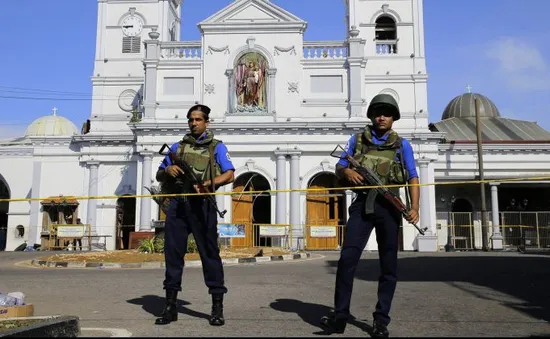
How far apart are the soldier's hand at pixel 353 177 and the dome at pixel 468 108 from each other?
38097mm

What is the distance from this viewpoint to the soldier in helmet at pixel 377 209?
176 inches

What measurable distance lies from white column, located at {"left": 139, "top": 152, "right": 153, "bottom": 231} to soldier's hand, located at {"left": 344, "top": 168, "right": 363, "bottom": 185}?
22.8 metres

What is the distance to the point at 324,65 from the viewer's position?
91.8 feet

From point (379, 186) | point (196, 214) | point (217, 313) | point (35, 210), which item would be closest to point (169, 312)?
point (217, 313)

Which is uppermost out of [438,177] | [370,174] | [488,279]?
[438,177]

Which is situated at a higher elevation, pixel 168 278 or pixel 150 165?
pixel 150 165

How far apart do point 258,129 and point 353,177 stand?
22.3m

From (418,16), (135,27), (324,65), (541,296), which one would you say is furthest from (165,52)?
(541,296)

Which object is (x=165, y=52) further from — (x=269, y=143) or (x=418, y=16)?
(x=418, y=16)

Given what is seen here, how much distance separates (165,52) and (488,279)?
23.5 m

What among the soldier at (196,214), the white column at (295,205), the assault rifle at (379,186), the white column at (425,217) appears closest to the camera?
the assault rifle at (379,186)

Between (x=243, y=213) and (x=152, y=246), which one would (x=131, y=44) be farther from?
(x=152, y=246)

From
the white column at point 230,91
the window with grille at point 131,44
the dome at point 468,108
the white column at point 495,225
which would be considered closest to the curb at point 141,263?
the white column at point 230,91

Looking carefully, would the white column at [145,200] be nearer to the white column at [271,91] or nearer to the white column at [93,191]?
the white column at [93,191]
